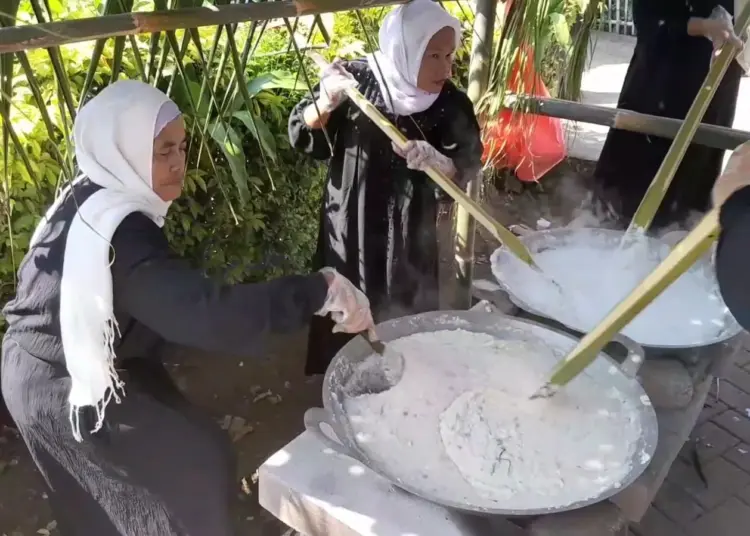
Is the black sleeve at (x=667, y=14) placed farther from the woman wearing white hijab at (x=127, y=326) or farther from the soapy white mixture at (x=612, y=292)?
the woman wearing white hijab at (x=127, y=326)

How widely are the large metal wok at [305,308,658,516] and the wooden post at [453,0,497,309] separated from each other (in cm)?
70

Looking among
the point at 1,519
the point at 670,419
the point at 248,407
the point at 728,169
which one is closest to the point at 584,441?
the point at 670,419

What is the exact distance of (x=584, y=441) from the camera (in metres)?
1.35

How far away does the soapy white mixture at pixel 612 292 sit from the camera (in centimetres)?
161

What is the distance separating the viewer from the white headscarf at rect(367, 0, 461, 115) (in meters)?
2.10

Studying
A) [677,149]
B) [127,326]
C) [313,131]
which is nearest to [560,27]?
[313,131]

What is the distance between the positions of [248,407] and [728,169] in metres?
2.20

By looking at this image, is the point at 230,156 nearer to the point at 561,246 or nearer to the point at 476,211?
the point at 476,211

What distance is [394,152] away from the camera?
2266 mm

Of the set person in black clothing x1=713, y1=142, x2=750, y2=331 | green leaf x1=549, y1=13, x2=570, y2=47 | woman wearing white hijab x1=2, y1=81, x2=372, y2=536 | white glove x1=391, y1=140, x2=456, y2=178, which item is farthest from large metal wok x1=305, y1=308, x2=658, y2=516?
green leaf x1=549, y1=13, x2=570, y2=47

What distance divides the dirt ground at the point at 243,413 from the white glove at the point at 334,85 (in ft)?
3.06

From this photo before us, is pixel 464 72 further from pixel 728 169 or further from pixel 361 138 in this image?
pixel 728 169

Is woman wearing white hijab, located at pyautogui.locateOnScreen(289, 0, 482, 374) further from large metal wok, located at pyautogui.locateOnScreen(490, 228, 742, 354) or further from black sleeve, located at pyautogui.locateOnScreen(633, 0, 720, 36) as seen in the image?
black sleeve, located at pyautogui.locateOnScreen(633, 0, 720, 36)

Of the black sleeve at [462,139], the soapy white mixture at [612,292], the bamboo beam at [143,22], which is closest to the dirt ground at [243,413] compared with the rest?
the black sleeve at [462,139]
